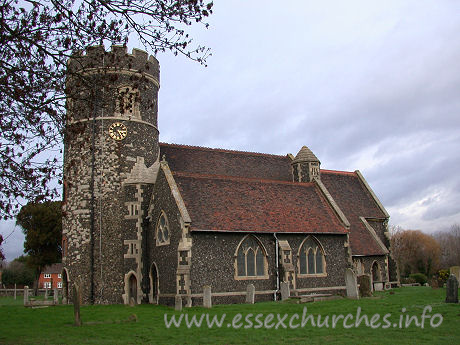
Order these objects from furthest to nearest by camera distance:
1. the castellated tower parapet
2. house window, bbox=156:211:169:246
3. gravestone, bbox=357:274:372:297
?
the castellated tower parapet → house window, bbox=156:211:169:246 → gravestone, bbox=357:274:372:297

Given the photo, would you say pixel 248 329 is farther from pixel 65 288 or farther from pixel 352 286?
pixel 65 288

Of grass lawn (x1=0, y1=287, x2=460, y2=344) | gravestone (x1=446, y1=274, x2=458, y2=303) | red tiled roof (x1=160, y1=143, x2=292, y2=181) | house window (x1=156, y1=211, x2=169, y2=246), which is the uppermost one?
red tiled roof (x1=160, y1=143, x2=292, y2=181)

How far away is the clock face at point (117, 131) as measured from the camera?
1061 inches

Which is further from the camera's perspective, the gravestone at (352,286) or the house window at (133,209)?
the house window at (133,209)

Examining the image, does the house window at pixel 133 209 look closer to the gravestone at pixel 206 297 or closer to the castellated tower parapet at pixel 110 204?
the castellated tower parapet at pixel 110 204

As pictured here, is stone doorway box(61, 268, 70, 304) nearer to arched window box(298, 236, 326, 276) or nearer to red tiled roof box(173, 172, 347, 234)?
red tiled roof box(173, 172, 347, 234)

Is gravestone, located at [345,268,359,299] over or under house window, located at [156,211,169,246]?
under

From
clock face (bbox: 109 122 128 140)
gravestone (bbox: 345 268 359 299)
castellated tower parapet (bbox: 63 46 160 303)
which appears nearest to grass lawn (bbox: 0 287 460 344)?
gravestone (bbox: 345 268 359 299)

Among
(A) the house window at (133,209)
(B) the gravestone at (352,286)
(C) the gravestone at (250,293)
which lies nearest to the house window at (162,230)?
(A) the house window at (133,209)

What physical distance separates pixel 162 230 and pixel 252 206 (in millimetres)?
5115

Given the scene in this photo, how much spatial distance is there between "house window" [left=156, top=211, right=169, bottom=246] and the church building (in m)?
0.05

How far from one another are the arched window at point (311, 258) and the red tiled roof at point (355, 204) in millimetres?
3914

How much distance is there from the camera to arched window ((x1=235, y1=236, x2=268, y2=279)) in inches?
945

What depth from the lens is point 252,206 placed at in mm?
26094
